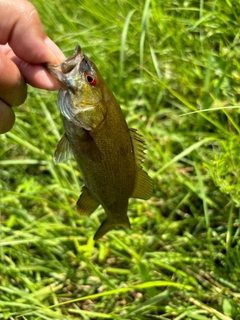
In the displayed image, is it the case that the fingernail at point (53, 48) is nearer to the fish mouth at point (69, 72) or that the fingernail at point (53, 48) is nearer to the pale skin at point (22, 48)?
the pale skin at point (22, 48)

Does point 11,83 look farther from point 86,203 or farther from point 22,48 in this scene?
point 86,203

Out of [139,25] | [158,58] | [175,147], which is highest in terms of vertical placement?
[139,25]

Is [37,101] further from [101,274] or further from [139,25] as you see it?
[101,274]

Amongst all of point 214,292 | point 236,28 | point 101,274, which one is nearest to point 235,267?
point 214,292

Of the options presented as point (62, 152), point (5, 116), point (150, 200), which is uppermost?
point (5, 116)

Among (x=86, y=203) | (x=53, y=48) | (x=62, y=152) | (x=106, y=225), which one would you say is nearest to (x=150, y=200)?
(x=106, y=225)

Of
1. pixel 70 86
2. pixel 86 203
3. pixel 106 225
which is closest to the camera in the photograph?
pixel 70 86

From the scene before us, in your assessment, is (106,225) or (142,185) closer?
(142,185)
